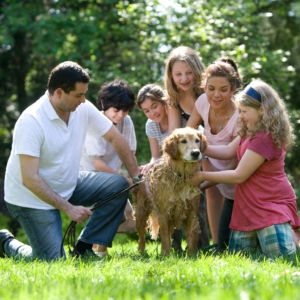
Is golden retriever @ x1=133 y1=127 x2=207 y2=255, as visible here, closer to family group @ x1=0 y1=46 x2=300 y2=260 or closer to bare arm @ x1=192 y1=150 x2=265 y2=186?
family group @ x1=0 y1=46 x2=300 y2=260

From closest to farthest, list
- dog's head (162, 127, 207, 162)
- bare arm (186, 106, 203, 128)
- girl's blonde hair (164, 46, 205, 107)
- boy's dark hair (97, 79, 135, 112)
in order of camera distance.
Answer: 1. dog's head (162, 127, 207, 162)
2. bare arm (186, 106, 203, 128)
3. girl's blonde hair (164, 46, 205, 107)
4. boy's dark hair (97, 79, 135, 112)

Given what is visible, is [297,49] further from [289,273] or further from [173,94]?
[289,273]

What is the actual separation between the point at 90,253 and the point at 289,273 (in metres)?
2.47

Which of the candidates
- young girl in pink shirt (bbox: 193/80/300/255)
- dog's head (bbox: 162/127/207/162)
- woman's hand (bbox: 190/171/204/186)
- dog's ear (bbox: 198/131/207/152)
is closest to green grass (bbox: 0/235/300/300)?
young girl in pink shirt (bbox: 193/80/300/255)

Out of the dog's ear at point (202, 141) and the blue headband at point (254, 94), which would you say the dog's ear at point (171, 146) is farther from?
the blue headband at point (254, 94)

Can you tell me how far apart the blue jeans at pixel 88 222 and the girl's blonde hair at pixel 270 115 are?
154 cm

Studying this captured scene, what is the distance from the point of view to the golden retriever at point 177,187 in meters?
5.48

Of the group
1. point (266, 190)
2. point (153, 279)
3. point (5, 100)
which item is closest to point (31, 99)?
point (5, 100)

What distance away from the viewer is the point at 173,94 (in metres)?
6.21

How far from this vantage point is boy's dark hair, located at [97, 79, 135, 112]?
6.33 m

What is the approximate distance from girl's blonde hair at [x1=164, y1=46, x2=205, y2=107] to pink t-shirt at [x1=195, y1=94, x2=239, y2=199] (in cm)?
27

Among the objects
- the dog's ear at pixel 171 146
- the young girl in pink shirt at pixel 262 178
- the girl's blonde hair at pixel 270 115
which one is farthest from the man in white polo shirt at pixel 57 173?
the girl's blonde hair at pixel 270 115

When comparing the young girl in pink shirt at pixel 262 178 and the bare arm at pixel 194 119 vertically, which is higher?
the bare arm at pixel 194 119

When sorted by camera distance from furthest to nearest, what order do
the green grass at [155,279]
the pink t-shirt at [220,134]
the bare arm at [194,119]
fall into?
the bare arm at [194,119], the pink t-shirt at [220,134], the green grass at [155,279]
